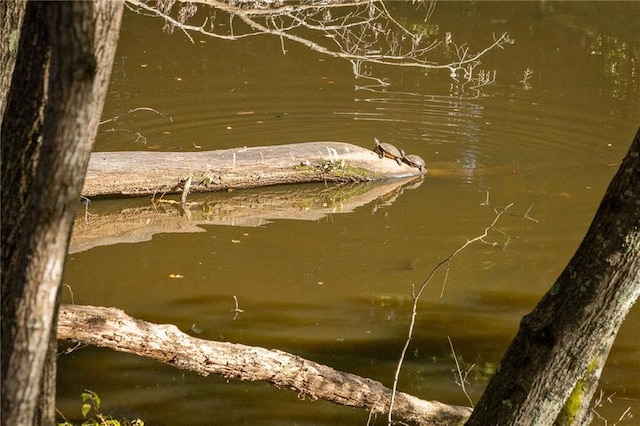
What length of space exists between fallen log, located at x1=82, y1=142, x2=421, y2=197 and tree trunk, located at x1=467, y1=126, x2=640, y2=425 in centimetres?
594

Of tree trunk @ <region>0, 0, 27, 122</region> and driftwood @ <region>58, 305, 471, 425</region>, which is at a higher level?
tree trunk @ <region>0, 0, 27, 122</region>

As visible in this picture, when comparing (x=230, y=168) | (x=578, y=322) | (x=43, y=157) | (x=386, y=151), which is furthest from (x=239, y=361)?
(x=386, y=151)

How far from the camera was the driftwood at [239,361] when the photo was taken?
5.00 metres

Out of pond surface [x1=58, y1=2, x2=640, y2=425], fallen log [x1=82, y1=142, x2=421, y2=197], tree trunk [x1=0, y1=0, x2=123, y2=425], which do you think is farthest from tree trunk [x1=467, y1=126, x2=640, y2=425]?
fallen log [x1=82, y1=142, x2=421, y2=197]

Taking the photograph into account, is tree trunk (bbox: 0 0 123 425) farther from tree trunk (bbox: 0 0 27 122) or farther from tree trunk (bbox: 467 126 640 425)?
tree trunk (bbox: 467 126 640 425)

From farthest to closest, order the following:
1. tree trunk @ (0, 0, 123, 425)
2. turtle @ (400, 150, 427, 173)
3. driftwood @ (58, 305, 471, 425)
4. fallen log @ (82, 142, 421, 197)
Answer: turtle @ (400, 150, 427, 173), fallen log @ (82, 142, 421, 197), driftwood @ (58, 305, 471, 425), tree trunk @ (0, 0, 123, 425)

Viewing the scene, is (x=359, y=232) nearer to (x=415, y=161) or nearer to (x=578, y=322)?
(x=415, y=161)

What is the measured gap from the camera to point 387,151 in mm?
10227

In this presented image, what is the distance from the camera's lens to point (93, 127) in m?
2.29

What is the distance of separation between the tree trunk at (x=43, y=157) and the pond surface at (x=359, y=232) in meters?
3.55

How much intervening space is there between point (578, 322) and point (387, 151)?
6749 mm

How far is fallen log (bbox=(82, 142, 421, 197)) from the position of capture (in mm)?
9148

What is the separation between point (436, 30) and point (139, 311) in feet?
34.8

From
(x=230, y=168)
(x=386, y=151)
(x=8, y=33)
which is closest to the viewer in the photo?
(x=8, y=33)
